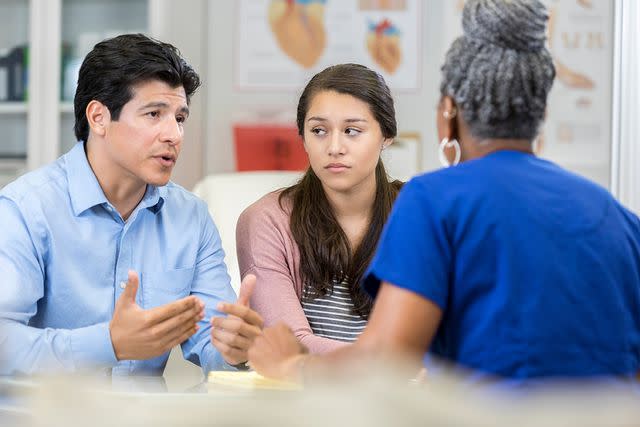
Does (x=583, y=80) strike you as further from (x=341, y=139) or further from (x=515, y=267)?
(x=515, y=267)

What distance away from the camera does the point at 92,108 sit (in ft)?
5.75

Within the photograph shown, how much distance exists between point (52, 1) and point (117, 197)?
2.11 metres

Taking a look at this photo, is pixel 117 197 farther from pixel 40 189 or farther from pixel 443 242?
pixel 443 242

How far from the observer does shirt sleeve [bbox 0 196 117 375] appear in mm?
1396

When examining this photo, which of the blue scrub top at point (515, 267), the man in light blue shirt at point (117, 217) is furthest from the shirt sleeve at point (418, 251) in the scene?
the man in light blue shirt at point (117, 217)

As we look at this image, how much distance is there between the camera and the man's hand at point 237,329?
4.69 ft

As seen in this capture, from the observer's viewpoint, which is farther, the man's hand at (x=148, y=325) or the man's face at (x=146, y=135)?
the man's face at (x=146, y=135)

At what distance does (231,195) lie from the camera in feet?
8.25

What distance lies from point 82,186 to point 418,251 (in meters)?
0.99

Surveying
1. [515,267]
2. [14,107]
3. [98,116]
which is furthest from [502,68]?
[14,107]

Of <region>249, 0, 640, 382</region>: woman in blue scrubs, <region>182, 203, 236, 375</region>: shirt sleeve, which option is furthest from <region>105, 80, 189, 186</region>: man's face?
<region>249, 0, 640, 382</region>: woman in blue scrubs

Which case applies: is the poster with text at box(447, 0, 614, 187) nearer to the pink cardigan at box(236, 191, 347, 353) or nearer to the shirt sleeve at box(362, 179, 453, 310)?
the pink cardigan at box(236, 191, 347, 353)

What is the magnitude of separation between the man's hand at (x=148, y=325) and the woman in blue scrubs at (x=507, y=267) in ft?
1.55

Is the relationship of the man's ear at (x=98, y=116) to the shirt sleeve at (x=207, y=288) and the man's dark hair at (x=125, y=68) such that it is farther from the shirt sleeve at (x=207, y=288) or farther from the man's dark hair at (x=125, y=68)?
the shirt sleeve at (x=207, y=288)
